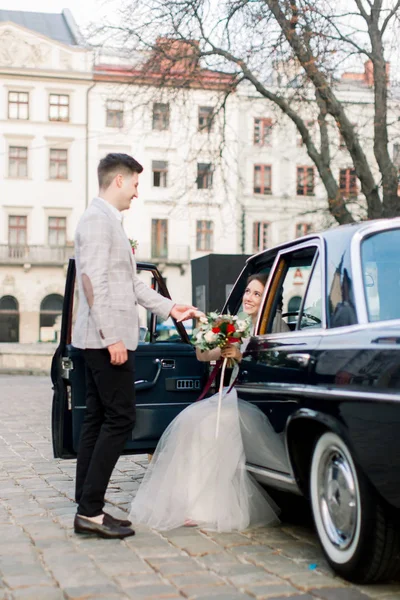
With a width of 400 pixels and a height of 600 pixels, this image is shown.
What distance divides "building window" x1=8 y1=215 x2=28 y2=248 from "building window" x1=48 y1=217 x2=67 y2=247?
1.41 m

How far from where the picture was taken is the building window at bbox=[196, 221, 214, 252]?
53.4 meters

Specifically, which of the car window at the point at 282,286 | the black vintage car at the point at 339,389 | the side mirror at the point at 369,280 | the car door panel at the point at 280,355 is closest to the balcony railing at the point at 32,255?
the car window at the point at 282,286

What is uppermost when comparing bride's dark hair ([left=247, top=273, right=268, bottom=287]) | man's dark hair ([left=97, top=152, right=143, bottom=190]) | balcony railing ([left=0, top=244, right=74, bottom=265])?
balcony railing ([left=0, top=244, right=74, bottom=265])

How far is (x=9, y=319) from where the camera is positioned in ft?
167

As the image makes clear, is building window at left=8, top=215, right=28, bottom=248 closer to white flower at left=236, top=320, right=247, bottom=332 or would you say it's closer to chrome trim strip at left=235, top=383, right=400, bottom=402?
white flower at left=236, top=320, right=247, bottom=332

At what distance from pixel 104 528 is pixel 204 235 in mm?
48474

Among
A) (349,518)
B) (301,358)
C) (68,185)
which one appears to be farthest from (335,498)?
(68,185)

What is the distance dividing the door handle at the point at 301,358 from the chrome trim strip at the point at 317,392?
115mm

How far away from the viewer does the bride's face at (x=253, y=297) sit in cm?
625

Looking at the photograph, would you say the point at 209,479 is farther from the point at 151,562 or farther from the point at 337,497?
the point at 337,497

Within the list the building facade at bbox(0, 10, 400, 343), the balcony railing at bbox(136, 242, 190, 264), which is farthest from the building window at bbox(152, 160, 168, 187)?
the balcony railing at bbox(136, 242, 190, 264)

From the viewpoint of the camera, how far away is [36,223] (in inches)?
2037

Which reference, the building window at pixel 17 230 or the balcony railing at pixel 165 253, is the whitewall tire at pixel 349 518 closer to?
the building window at pixel 17 230

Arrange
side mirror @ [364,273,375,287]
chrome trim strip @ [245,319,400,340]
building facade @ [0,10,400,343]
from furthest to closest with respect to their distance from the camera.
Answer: building facade @ [0,10,400,343] → side mirror @ [364,273,375,287] → chrome trim strip @ [245,319,400,340]
